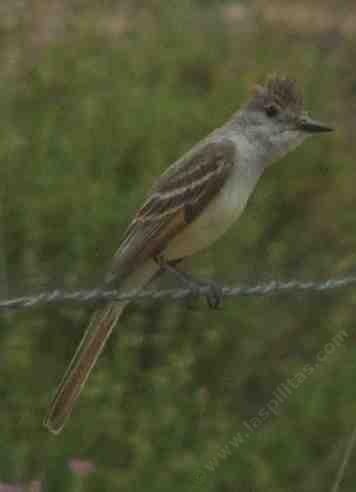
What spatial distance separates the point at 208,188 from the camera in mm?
5590

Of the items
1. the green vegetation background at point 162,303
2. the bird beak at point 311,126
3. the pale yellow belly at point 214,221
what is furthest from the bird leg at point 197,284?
the bird beak at point 311,126

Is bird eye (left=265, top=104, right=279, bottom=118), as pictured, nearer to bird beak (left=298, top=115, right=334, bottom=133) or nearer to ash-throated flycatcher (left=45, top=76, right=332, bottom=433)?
ash-throated flycatcher (left=45, top=76, right=332, bottom=433)

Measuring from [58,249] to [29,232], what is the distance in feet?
0.69

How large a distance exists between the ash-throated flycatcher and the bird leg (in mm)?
23

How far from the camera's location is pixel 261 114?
19.1ft

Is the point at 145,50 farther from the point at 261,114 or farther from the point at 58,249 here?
the point at 261,114

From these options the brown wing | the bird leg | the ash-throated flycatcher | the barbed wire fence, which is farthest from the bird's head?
the barbed wire fence

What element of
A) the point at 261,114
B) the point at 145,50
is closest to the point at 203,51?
the point at 145,50

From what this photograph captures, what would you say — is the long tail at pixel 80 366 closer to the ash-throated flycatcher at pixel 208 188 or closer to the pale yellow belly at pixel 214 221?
the ash-throated flycatcher at pixel 208 188

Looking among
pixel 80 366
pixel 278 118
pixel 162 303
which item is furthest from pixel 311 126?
pixel 162 303

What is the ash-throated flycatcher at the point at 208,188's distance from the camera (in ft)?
18.2

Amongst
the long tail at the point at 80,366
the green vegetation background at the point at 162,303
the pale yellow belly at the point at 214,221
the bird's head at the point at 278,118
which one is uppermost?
the bird's head at the point at 278,118

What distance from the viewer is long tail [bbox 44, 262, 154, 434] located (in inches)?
196

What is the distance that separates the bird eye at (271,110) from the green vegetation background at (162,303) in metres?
0.98
